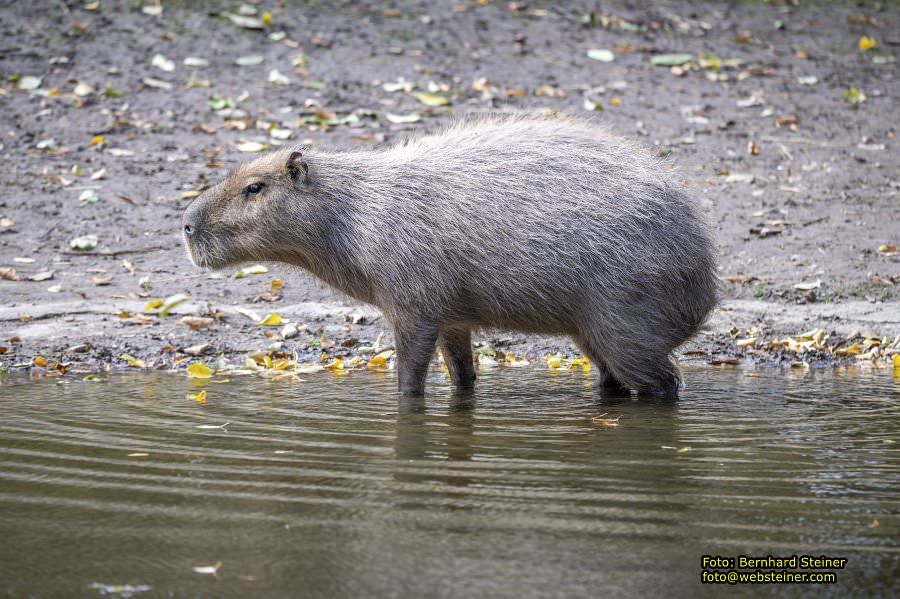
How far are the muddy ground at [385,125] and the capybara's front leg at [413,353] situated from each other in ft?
3.69

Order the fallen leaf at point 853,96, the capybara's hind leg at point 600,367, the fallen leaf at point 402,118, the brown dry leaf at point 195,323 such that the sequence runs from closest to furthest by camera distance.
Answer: the capybara's hind leg at point 600,367 → the brown dry leaf at point 195,323 → the fallen leaf at point 402,118 → the fallen leaf at point 853,96

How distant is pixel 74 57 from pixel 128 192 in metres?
2.59

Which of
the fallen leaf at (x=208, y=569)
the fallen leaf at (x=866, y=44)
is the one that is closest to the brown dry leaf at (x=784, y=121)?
the fallen leaf at (x=866, y=44)

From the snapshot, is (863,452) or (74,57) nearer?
(863,452)

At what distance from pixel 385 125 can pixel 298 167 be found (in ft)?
12.7

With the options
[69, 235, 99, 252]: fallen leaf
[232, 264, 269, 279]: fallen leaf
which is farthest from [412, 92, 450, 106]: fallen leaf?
[69, 235, 99, 252]: fallen leaf

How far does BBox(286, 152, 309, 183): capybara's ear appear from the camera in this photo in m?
5.55

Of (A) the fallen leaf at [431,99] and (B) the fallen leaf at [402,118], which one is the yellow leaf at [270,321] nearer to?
(B) the fallen leaf at [402,118]

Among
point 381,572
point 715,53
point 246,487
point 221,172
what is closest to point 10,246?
point 221,172

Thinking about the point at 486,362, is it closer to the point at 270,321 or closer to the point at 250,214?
the point at 270,321

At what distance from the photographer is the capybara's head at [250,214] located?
18.3 ft

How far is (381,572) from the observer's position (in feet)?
8.98

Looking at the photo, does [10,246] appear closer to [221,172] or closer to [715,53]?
[221,172]

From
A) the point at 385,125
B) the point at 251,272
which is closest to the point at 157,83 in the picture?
the point at 385,125
